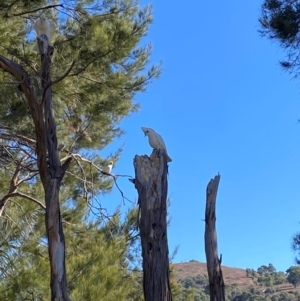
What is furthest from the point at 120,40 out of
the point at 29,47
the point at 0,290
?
the point at 0,290

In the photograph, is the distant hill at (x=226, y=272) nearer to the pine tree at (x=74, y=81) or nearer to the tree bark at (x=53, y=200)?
the pine tree at (x=74, y=81)

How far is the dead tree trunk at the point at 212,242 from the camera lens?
3104 millimetres

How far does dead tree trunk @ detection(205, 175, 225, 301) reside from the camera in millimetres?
3104

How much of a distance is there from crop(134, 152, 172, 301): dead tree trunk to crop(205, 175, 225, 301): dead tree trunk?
1.53 feet

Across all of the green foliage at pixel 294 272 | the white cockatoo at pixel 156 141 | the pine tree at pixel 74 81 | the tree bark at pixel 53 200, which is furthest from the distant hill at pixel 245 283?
the white cockatoo at pixel 156 141

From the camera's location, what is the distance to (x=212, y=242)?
3182mm

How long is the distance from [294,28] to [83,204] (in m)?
2.96

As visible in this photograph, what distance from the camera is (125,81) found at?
17.3 feet

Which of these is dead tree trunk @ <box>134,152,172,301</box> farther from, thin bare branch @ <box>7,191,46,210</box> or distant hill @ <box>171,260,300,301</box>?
distant hill @ <box>171,260,300,301</box>

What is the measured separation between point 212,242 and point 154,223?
620 millimetres

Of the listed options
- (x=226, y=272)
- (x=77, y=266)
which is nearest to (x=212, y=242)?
(x=77, y=266)

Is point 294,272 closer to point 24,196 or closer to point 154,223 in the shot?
point 24,196

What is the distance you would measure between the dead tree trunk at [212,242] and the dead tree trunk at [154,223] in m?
0.47

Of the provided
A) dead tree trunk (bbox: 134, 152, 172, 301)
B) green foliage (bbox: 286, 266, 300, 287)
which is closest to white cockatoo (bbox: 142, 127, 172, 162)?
dead tree trunk (bbox: 134, 152, 172, 301)
